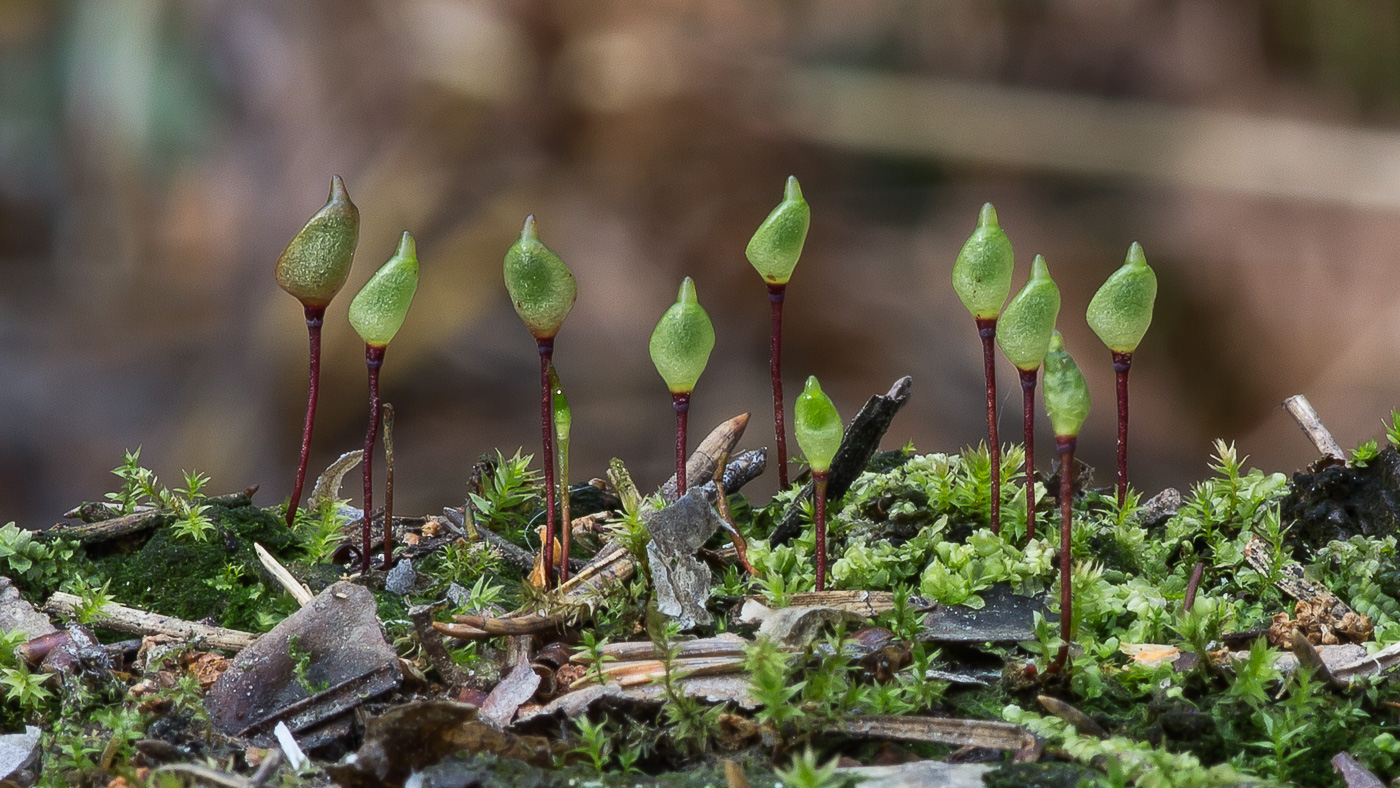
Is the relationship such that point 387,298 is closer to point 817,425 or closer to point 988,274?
point 817,425

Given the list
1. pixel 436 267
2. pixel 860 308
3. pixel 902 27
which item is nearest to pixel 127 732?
pixel 436 267

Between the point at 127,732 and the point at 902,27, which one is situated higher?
the point at 902,27

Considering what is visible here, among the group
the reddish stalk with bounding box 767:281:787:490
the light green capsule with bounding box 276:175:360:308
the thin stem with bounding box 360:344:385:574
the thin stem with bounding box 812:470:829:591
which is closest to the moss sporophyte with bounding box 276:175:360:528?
the light green capsule with bounding box 276:175:360:308

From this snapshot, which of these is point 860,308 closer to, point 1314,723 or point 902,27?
point 902,27

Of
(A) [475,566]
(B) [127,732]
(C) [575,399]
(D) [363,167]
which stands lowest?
(B) [127,732]

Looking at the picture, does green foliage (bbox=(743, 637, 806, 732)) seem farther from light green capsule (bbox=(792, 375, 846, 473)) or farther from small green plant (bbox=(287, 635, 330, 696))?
small green plant (bbox=(287, 635, 330, 696))

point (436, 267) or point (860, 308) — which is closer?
point (436, 267)
